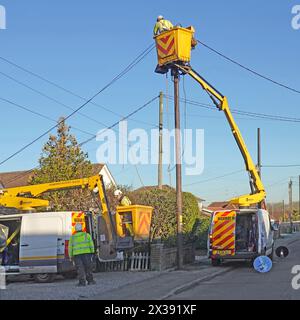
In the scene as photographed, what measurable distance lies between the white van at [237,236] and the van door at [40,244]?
22.2 feet

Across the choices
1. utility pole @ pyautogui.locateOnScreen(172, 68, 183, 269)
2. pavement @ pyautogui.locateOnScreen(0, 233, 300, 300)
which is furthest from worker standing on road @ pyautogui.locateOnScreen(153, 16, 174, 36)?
pavement @ pyautogui.locateOnScreen(0, 233, 300, 300)

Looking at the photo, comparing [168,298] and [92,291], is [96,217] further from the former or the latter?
[168,298]

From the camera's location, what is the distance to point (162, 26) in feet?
64.6

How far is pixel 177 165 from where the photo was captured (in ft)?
62.0

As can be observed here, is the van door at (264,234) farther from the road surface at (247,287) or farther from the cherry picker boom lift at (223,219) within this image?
the road surface at (247,287)

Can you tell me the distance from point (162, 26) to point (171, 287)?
1017 cm

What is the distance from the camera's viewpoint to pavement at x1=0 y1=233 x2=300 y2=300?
465 inches

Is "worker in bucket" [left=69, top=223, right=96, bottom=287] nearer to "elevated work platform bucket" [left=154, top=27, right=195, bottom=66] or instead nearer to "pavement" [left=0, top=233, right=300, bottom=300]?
"pavement" [left=0, top=233, right=300, bottom=300]

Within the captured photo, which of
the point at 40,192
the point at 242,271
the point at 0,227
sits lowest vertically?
the point at 242,271

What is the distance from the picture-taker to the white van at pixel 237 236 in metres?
19.6

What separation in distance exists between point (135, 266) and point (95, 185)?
3.26 metres

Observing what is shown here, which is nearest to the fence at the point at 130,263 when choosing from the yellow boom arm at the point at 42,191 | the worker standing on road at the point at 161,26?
the yellow boom arm at the point at 42,191

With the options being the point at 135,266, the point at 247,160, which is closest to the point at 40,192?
the point at 135,266
